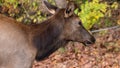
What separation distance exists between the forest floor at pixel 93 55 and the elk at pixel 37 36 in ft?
6.82

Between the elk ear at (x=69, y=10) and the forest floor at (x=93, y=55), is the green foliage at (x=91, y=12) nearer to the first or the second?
the forest floor at (x=93, y=55)

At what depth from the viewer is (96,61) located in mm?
10242

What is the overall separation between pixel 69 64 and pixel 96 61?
27.7 inches

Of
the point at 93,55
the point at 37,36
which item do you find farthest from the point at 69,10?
the point at 93,55

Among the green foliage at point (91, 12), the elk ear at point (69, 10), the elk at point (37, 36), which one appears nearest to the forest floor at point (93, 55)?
the green foliage at point (91, 12)

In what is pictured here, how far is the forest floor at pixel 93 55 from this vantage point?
10164mm

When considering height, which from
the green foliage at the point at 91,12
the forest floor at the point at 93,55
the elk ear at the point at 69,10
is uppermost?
the elk ear at the point at 69,10

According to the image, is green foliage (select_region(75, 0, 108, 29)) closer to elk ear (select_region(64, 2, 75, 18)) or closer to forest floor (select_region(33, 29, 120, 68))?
forest floor (select_region(33, 29, 120, 68))

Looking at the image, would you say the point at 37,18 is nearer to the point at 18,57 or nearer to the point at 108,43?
the point at 108,43

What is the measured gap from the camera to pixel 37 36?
777 cm

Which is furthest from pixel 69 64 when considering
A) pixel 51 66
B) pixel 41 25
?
pixel 41 25

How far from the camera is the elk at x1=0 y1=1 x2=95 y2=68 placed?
7293mm

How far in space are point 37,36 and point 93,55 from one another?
3.19m

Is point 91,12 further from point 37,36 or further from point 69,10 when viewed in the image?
point 37,36
